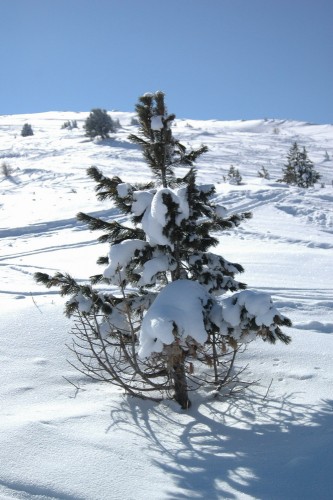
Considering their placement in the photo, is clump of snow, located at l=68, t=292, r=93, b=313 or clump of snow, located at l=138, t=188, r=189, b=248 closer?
clump of snow, located at l=138, t=188, r=189, b=248

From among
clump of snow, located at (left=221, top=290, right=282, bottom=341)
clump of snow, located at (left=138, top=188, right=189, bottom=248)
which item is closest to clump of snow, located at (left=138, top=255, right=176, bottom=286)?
clump of snow, located at (left=138, top=188, right=189, bottom=248)

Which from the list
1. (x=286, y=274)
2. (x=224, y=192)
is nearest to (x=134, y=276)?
(x=286, y=274)

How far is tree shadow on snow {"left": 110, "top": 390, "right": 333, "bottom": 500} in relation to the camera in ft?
11.0

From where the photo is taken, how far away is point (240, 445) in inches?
156

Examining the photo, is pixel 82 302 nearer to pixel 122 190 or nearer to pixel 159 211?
pixel 122 190

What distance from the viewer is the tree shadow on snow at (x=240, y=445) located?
3.35 metres

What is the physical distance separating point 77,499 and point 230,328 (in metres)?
1.88

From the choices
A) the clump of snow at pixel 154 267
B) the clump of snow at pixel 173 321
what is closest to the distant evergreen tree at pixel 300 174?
the clump of snow at pixel 154 267

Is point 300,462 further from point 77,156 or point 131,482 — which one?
point 77,156

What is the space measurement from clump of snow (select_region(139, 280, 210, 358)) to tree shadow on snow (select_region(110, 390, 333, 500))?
40.1 inches

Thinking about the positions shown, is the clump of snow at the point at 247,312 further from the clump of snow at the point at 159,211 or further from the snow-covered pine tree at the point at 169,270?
the clump of snow at the point at 159,211

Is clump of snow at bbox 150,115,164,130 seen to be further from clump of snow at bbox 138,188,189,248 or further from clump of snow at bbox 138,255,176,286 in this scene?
clump of snow at bbox 138,255,176,286

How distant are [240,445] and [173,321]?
1.41 meters

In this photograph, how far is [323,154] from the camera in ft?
133
